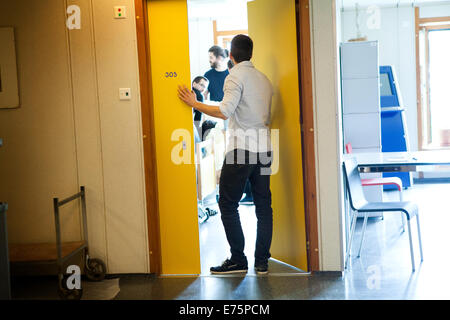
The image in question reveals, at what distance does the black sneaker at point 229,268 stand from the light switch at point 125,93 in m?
1.40

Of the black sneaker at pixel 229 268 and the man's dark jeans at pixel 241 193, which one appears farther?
the black sneaker at pixel 229 268

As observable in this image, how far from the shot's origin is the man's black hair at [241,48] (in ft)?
11.9

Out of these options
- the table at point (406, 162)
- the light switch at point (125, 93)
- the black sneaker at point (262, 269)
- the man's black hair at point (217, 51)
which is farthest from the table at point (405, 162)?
the man's black hair at point (217, 51)

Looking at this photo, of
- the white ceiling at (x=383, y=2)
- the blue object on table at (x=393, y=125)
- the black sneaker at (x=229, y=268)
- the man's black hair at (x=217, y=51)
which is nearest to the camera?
the black sneaker at (x=229, y=268)

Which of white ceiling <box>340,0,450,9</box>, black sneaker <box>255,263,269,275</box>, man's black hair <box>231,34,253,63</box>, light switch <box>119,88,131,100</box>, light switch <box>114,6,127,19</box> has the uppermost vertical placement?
white ceiling <box>340,0,450,9</box>

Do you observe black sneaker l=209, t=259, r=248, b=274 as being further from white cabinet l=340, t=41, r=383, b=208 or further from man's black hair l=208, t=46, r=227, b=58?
man's black hair l=208, t=46, r=227, b=58

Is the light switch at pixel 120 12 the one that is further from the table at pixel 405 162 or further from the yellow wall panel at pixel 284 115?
the table at pixel 405 162

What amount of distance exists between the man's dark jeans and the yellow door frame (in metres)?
0.29

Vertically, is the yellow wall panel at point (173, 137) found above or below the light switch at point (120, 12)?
below

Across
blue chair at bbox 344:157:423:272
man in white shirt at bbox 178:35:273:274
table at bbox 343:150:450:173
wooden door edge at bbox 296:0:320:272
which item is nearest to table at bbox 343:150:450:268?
table at bbox 343:150:450:173

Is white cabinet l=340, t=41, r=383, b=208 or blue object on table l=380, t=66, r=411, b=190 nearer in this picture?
white cabinet l=340, t=41, r=383, b=208

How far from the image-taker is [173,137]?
3742mm

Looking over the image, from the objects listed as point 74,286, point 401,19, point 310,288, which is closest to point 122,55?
point 74,286

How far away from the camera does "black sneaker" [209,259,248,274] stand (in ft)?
12.4
